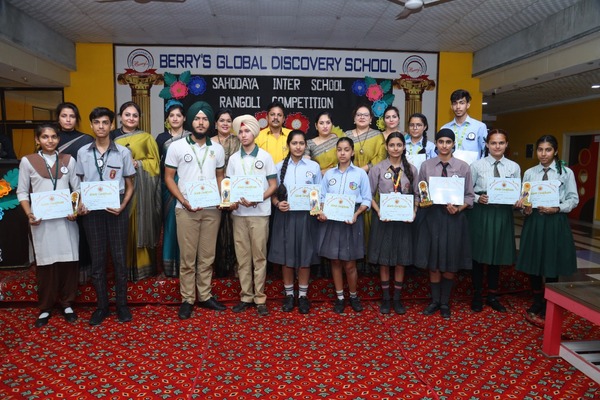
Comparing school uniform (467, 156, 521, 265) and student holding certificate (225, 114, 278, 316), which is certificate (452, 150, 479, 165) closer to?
school uniform (467, 156, 521, 265)

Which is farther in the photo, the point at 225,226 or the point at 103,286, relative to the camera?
the point at 225,226

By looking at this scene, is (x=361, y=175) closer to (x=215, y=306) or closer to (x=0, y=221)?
(x=215, y=306)

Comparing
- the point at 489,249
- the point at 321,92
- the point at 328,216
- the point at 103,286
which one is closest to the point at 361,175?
the point at 328,216

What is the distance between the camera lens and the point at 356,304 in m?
3.53

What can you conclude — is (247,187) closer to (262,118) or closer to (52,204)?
(52,204)

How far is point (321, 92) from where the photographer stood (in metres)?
7.35

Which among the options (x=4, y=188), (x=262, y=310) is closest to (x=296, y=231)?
(x=262, y=310)

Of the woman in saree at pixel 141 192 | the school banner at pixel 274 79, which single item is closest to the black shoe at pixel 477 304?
the woman in saree at pixel 141 192

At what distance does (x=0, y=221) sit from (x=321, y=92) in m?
5.08

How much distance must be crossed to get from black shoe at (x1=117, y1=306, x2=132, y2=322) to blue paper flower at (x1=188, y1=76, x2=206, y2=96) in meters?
4.73

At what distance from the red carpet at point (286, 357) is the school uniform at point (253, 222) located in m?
0.36

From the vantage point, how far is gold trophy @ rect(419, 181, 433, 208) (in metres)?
3.23

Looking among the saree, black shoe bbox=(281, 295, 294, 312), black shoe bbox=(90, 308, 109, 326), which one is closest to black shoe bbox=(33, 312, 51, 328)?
black shoe bbox=(90, 308, 109, 326)

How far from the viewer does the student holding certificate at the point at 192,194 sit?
320 centimetres
